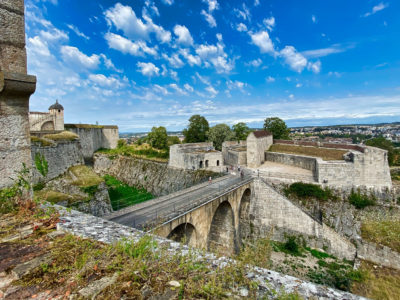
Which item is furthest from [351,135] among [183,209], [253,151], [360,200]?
[183,209]

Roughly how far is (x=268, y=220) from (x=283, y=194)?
9.26ft

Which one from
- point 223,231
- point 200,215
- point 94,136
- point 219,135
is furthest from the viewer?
point 219,135

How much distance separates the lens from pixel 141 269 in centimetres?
230

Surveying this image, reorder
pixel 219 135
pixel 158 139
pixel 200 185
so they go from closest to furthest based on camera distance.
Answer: pixel 200 185
pixel 158 139
pixel 219 135

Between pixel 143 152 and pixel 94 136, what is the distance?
29.9 feet

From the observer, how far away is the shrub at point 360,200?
16.4 meters

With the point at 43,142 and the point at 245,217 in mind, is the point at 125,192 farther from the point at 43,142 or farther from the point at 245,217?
the point at 245,217

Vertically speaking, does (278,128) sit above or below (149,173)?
above

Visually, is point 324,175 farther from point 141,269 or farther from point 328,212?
point 141,269

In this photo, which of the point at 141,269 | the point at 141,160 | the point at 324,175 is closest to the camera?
the point at 141,269

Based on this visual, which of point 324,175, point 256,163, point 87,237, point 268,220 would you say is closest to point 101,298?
point 87,237

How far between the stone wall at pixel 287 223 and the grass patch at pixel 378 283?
67.1 inches

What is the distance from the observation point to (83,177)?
14047mm

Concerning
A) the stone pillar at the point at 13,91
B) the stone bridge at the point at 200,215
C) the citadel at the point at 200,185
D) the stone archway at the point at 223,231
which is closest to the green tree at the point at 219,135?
the citadel at the point at 200,185
